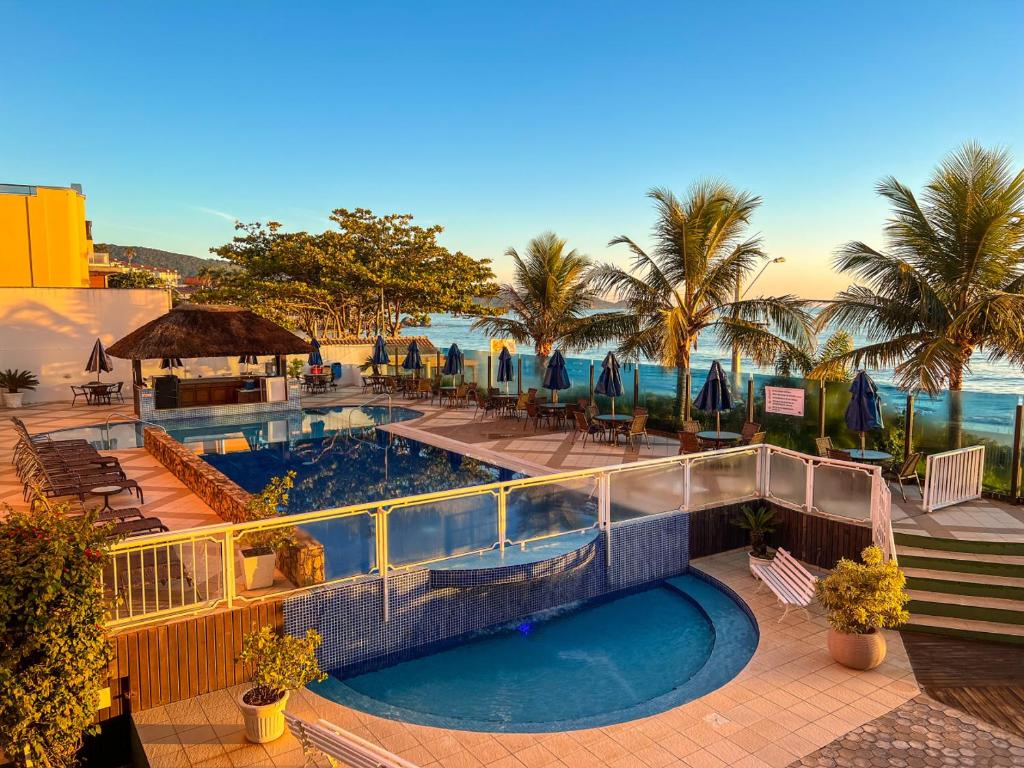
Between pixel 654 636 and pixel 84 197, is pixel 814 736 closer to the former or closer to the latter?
pixel 654 636

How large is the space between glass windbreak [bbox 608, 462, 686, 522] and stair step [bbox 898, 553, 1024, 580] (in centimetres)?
259

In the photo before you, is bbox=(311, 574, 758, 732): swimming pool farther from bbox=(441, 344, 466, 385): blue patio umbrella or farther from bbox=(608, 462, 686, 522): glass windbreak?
bbox=(441, 344, 466, 385): blue patio umbrella

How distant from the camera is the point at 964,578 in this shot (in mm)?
7516

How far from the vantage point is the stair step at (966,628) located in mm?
6734

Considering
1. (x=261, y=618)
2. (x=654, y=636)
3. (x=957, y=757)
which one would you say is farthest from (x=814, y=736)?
(x=261, y=618)

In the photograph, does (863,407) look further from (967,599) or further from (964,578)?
(967,599)

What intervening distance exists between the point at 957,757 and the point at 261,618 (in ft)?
17.6

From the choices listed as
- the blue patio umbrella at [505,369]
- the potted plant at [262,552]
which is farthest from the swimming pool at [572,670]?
the blue patio umbrella at [505,369]

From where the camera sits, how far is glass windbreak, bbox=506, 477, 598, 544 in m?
7.55

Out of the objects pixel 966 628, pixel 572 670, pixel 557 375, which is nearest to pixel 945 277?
pixel 966 628

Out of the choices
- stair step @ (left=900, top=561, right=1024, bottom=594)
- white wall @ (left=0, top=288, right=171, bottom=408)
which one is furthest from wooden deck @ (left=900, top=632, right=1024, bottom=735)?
white wall @ (left=0, top=288, right=171, bottom=408)

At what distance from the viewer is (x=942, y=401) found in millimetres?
11219

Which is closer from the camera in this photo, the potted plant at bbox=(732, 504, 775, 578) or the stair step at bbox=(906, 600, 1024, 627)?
the stair step at bbox=(906, 600, 1024, 627)

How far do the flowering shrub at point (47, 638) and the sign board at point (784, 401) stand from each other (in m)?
12.4
